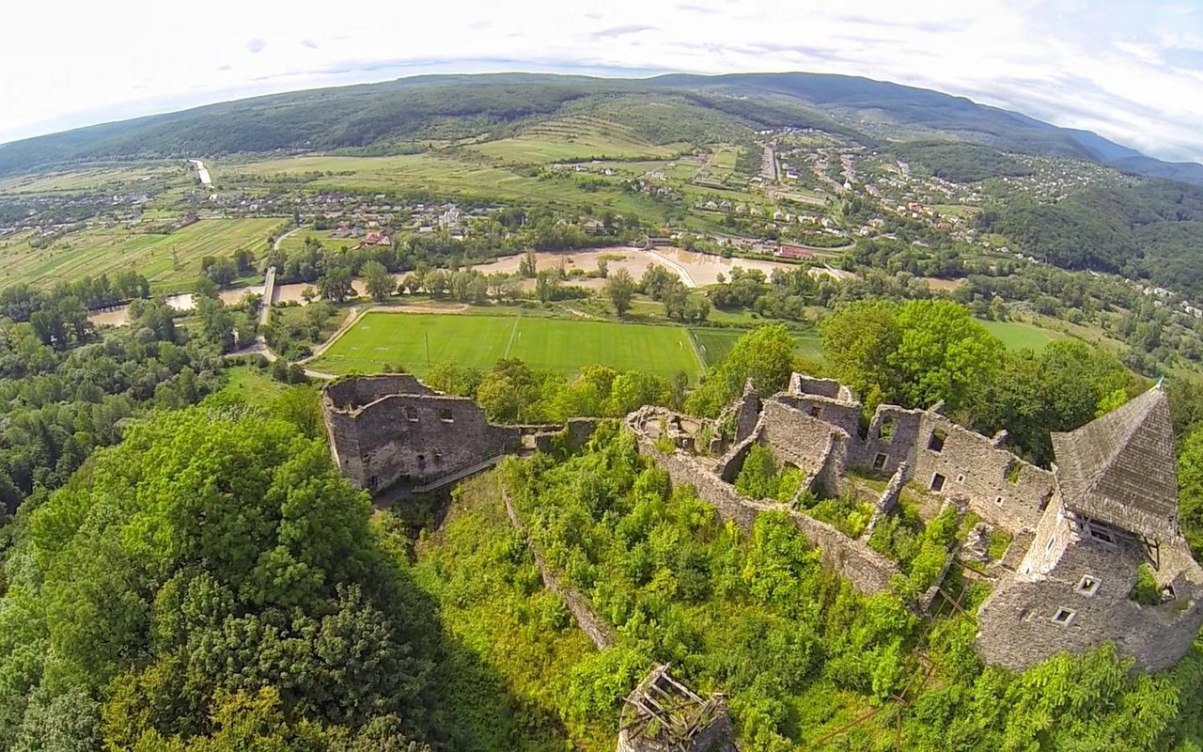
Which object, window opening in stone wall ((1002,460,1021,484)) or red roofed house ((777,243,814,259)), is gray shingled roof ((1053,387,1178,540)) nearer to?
window opening in stone wall ((1002,460,1021,484))

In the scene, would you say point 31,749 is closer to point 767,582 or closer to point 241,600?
point 241,600

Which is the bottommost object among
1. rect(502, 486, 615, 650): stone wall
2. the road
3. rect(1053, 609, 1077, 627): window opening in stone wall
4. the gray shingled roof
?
the road

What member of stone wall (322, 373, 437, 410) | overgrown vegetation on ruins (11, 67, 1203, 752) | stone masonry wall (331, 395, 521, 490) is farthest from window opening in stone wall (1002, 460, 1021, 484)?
stone wall (322, 373, 437, 410)

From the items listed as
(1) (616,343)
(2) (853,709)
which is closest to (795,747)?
(2) (853,709)

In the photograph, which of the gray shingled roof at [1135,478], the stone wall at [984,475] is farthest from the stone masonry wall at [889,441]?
the gray shingled roof at [1135,478]

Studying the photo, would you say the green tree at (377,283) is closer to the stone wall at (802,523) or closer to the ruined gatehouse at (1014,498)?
the ruined gatehouse at (1014,498)

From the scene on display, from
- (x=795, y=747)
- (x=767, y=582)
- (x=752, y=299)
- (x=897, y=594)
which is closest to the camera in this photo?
(x=795, y=747)

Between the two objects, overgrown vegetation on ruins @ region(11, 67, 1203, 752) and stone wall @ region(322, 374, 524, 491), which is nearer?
overgrown vegetation on ruins @ region(11, 67, 1203, 752)
